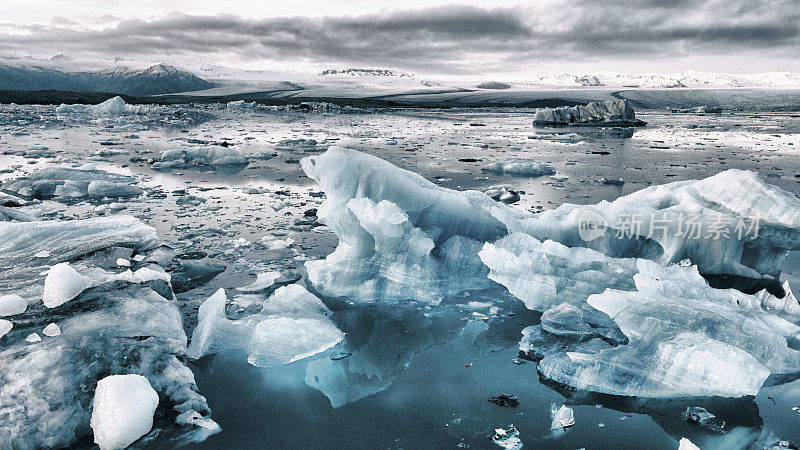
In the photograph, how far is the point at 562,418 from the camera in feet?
5.82

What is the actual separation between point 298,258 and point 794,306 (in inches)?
122

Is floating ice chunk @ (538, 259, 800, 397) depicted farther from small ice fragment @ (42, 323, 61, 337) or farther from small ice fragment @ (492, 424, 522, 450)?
small ice fragment @ (42, 323, 61, 337)

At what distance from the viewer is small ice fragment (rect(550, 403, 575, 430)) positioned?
5.76 ft

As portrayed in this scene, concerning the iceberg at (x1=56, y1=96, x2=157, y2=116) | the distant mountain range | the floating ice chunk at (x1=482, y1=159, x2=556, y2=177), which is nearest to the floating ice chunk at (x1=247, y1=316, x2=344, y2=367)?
the floating ice chunk at (x1=482, y1=159, x2=556, y2=177)

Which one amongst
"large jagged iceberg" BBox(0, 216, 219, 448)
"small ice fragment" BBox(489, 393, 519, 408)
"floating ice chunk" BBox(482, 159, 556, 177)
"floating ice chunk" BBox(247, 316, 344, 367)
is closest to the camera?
"large jagged iceberg" BBox(0, 216, 219, 448)

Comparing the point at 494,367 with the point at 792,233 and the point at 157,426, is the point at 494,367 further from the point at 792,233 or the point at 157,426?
the point at 792,233

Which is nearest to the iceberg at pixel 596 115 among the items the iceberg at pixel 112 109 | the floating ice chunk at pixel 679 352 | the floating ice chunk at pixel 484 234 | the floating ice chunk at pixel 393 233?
the floating ice chunk at pixel 484 234

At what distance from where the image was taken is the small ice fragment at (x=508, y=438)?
1.67 meters

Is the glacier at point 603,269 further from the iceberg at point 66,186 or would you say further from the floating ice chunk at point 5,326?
the iceberg at point 66,186

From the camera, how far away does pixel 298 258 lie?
3477 mm

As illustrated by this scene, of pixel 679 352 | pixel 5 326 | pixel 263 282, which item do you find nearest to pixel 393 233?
pixel 263 282

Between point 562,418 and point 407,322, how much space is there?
3.39 feet

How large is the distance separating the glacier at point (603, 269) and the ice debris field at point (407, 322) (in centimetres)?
1

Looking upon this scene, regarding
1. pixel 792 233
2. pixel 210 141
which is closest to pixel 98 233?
pixel 792 233
